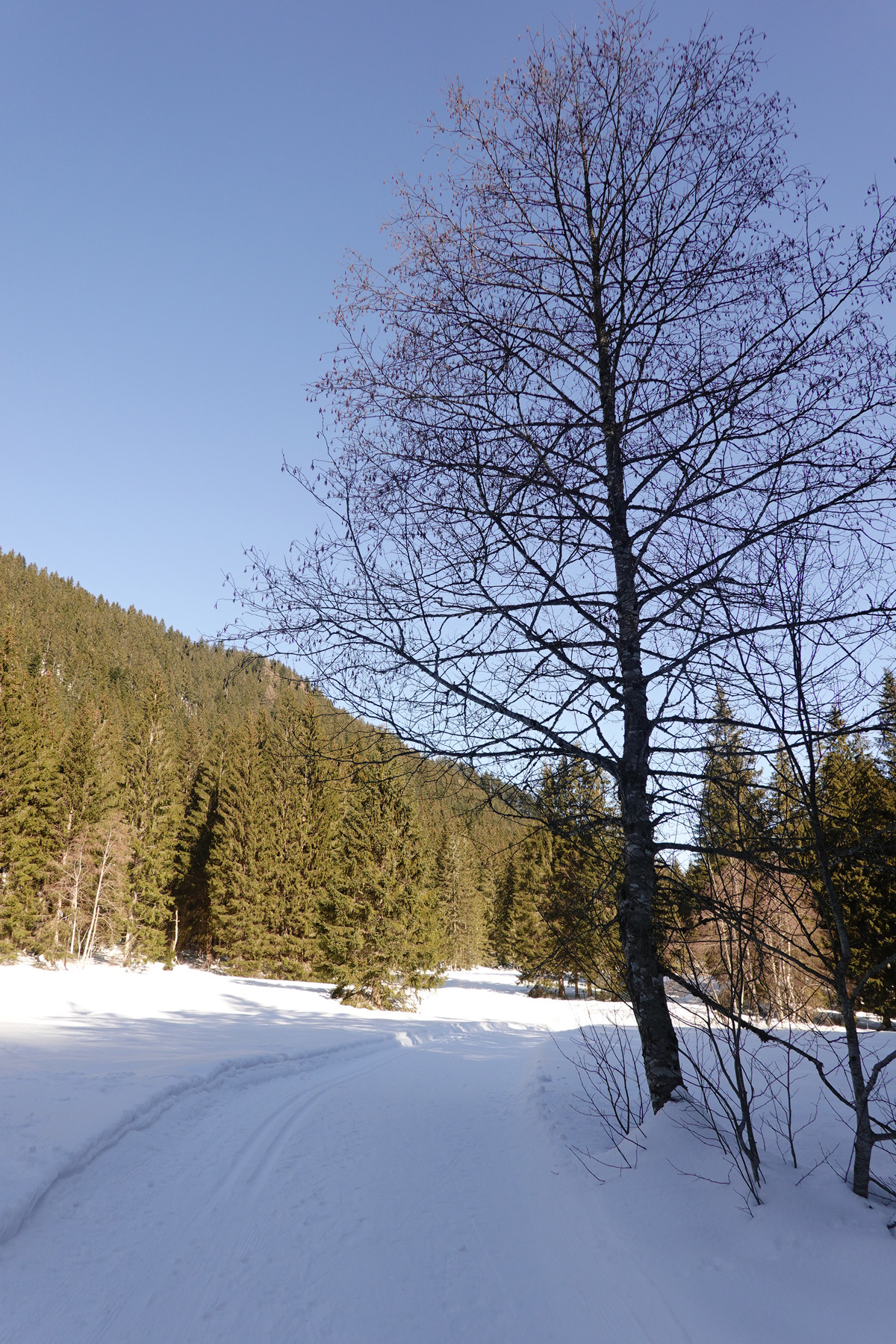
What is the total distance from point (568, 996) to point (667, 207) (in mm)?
34200

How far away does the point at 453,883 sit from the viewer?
41.5 meters

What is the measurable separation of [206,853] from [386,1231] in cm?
3804

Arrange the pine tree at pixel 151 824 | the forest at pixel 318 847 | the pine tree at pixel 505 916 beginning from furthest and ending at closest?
the pine tree at pixel 505 916 < the pine tree at pixel 151 824 < the forest at pixel 318 847

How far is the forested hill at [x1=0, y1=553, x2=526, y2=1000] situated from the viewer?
73.8 feet

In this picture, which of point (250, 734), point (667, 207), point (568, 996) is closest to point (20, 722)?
point (250, 734)

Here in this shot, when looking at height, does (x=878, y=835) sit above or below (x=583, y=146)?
below

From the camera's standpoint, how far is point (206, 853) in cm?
3812

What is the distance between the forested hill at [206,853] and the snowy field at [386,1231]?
11849 mm

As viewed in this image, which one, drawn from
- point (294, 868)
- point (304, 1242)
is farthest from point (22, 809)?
point (304, 1242)

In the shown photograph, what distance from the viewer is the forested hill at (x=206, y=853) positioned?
2250 cm

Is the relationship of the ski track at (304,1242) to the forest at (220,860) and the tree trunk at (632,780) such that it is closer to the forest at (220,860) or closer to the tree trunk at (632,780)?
the tree trunk at (632,780)

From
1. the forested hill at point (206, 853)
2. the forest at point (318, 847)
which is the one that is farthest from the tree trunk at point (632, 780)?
the forested hill at point (206, 853)

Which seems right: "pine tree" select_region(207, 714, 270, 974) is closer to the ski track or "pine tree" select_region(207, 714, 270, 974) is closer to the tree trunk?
the ski track

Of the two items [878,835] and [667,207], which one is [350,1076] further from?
[667,207]
